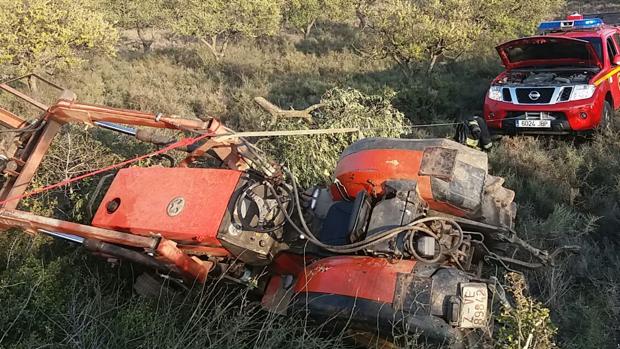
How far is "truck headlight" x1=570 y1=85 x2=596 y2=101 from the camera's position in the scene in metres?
7.62

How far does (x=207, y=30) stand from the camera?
1620 cm

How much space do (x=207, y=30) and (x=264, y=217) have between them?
13.1 meters

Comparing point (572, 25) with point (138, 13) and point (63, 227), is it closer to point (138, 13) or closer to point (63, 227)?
point (63, 227)

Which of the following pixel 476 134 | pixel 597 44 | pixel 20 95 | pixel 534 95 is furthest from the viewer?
pixel 597 44

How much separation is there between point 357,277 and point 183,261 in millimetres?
1310

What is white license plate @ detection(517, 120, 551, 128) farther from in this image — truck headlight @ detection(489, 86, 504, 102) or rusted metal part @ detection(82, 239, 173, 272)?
rusted metal part @ detection(82, 239, 173, 272)

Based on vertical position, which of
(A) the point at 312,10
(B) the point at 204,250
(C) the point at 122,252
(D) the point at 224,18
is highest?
(D) the point at 224,18

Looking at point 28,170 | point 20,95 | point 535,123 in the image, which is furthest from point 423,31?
point 28,170

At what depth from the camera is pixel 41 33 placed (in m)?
11.6

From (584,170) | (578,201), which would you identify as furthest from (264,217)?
(584,170)

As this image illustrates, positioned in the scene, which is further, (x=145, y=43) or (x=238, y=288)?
(x=145, y=43)

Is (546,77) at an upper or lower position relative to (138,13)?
lower

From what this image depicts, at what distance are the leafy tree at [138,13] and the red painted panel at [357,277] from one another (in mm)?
16744

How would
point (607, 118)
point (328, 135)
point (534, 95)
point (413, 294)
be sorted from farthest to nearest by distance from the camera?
point (534, 95) → point (607, 118) → point (328, 135) → point (413, 294)
